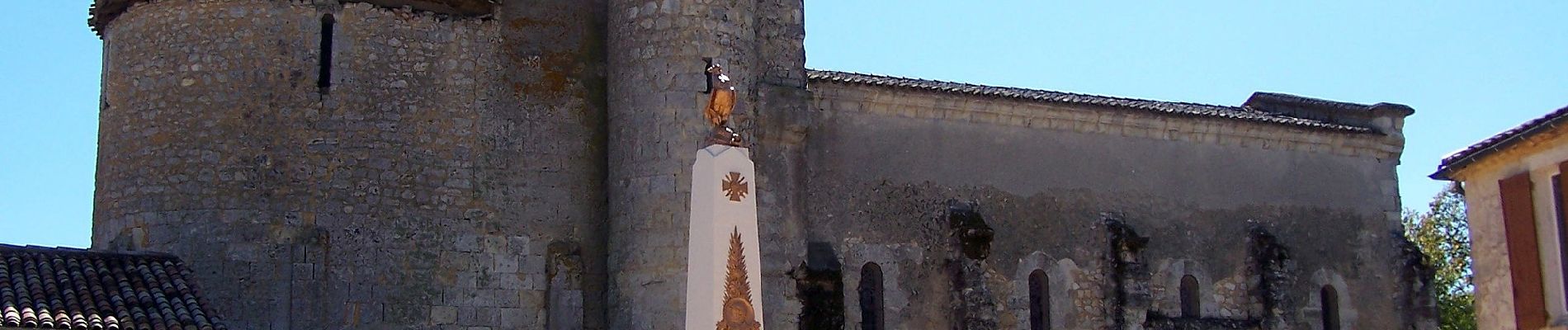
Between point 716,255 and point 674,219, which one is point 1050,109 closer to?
point 674,219

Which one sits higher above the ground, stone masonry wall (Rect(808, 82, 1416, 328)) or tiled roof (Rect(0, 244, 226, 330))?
stone masonry wall (Rect(808, 82, 1416, 328))

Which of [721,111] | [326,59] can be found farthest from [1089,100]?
[721,111]

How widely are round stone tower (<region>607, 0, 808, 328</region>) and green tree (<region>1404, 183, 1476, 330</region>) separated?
17551mm

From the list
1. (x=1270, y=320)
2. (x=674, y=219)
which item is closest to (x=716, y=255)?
(x=674, y=219)

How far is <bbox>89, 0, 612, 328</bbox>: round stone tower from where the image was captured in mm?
20281

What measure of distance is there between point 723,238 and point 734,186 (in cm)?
44

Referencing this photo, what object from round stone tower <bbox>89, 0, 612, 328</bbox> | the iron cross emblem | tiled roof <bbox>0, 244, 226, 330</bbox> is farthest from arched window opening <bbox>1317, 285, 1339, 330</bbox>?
tiled roof <bbox>0, 244, 226, 330</bbox>

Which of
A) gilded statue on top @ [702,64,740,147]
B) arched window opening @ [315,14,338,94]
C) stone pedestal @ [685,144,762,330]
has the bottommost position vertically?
stone pedestal @ [685,144,762,330]

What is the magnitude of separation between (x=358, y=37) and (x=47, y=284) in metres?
4.09

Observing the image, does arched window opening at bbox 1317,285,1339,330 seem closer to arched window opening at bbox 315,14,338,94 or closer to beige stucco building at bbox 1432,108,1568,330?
beige stucco building at bbox 1432,108,1568,330

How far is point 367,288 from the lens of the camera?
20.5 meters

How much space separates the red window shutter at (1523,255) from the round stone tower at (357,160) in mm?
8804

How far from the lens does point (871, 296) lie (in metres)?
22.8

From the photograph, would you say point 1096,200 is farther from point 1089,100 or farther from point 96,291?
point 96,291
